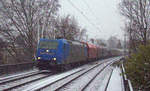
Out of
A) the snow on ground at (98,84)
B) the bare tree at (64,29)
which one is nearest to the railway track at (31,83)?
the snow on ground at (98,84)

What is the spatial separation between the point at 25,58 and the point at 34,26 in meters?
4.55

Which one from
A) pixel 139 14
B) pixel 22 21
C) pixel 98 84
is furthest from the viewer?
pixel 22 21

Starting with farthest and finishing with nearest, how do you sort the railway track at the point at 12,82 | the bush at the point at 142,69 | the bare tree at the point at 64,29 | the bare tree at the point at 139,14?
the bare tree at the point at 64,29, the bare tree at the point at 139,14, the railway track at the point at 12,82, the bush at the point at 142,69

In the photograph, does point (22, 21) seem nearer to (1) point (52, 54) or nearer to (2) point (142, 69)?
(1) point (52, 54)

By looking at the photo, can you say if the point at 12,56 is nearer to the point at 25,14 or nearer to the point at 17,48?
the point at 17,48

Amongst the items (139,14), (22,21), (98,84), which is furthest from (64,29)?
(98,84)

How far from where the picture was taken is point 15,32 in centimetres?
2634

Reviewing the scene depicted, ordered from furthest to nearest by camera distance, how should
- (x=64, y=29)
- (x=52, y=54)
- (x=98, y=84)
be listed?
(x=64, y=29) → (x=52, y=54) → (x=98, y=84)

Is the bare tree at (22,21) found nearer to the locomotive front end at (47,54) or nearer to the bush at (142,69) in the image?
the locomotive front end at (47,54)

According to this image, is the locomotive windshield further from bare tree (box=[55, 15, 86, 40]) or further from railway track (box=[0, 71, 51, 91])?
bare tree (box=[55, 15, 86, 40])

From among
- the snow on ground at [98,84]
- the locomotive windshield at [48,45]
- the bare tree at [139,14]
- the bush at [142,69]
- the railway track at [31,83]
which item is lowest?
the snow on ground at [98,84]

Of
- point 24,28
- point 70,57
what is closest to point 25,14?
point 24,28

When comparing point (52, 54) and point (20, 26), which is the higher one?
point (20, 26)

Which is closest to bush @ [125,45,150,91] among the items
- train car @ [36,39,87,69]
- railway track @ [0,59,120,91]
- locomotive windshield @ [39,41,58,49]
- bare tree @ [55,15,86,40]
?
railway track @ [0,59,120,91]
